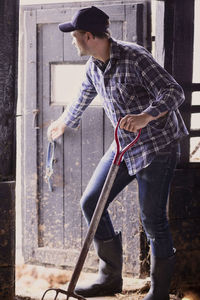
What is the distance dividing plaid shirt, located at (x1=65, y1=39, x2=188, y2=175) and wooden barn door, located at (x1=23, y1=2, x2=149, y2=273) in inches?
37.2

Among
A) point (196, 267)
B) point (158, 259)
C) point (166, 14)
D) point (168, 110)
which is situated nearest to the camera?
point (168, 110)

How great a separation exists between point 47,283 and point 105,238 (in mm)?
932

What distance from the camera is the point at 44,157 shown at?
4.47m

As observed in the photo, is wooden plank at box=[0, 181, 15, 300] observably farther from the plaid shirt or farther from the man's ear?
Result: the man's ear

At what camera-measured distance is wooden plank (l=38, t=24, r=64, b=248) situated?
4.28 meters

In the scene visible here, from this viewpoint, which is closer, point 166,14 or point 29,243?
point 166,14

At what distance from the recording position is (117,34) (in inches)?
161

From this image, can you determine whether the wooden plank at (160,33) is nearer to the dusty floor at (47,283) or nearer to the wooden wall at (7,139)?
the wooden wall at (7,139)

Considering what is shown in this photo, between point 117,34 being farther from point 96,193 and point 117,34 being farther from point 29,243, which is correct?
point 29,243

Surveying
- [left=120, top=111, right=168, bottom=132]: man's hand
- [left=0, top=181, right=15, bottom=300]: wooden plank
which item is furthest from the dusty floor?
[left=120, top=111, right=168, bottom=132]: man's hand

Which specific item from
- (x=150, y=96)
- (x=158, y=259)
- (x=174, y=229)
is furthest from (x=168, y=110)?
(x=174, y=229)

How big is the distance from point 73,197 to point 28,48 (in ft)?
4.30

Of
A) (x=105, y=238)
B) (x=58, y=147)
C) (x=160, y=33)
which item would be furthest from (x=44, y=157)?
(x=160, y=33)

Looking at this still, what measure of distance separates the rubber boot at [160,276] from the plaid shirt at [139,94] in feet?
2.15
